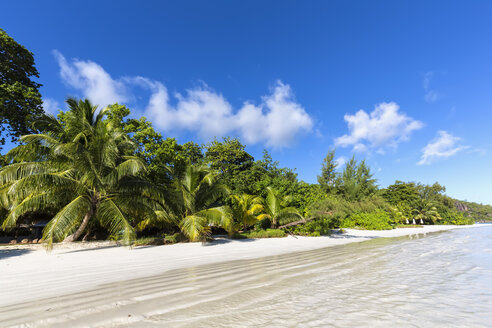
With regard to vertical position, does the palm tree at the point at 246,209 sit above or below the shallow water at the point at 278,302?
above

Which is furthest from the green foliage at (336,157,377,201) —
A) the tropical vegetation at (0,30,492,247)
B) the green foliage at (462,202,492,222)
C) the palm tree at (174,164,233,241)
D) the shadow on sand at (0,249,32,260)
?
the green foliage at (462,202,492,222)

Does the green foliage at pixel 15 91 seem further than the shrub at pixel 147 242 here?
Yes

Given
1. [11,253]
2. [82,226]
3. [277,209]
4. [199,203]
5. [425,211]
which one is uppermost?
[199,203]

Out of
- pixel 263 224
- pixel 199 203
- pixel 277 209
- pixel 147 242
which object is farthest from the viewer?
pixel 263 224

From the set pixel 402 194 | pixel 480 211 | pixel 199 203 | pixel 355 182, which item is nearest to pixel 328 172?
pixel 355 182

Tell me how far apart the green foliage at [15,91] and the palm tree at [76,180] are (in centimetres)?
477

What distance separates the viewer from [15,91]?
43.8 ft

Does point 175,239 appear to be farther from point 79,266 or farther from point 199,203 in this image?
point 79,266

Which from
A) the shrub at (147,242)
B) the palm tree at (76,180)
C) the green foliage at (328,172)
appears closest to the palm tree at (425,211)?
the green foliage at (328,172)

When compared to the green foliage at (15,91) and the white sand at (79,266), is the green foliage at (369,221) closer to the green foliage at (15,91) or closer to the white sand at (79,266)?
the white sand at (79,266)

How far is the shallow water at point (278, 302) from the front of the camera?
2.56 metres

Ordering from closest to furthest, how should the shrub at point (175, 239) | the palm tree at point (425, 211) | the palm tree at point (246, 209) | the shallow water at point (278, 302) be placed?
the shallow water at point (278, 302), the shrub at point (175, 239), the palm tree at point (246, 209), the palm tree at point (425, 211)

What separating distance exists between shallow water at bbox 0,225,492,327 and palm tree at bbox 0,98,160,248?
6.02 m

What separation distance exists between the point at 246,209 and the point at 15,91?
15.7 meters
